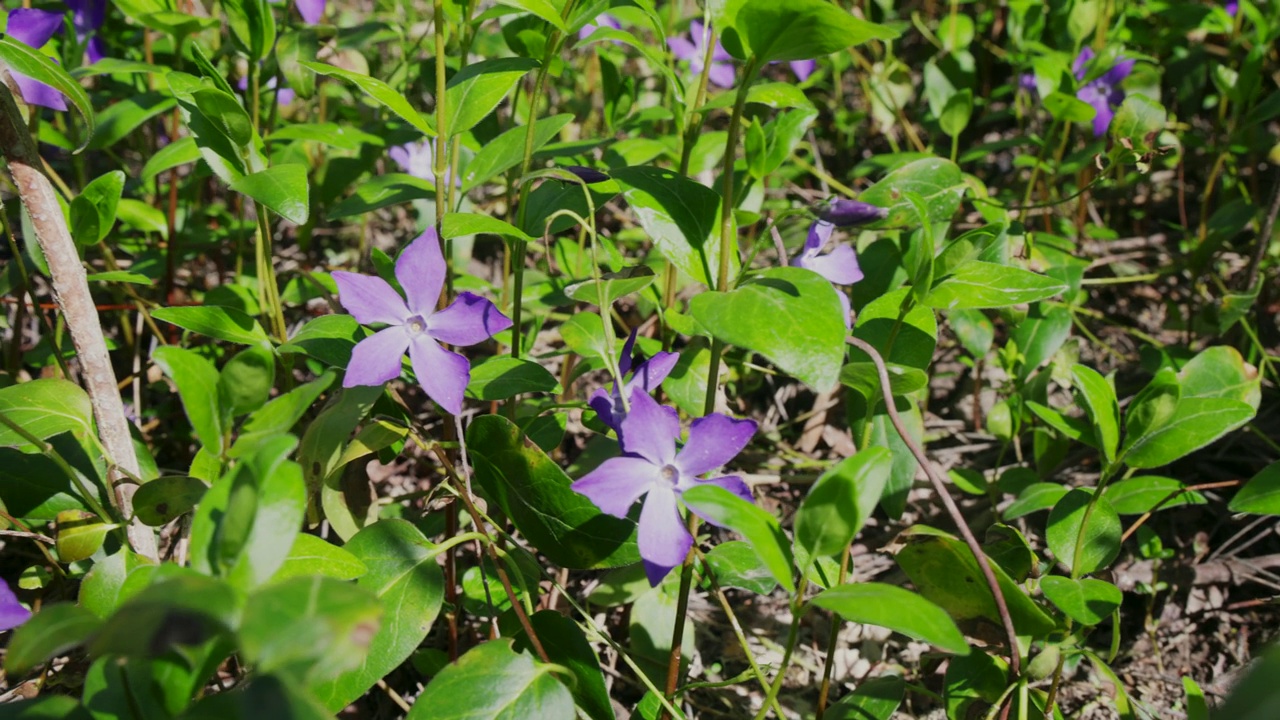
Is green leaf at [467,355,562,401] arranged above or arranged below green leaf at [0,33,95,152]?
below

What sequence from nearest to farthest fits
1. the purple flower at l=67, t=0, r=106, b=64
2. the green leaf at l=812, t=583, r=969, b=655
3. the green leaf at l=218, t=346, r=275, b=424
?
the green leaf at l=812, t=583, r=969, b=655, the green leaf at l=218, t=346, r=275, b=424, the purple flower at l=67, t=0, r=106, b=64

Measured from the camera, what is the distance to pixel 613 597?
177 centimetres

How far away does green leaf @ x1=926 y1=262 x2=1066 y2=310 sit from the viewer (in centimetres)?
134

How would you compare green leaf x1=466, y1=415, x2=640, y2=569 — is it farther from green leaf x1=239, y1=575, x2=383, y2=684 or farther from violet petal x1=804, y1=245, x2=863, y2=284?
violet petal x1=804, y1=245, x2=863, y2=284

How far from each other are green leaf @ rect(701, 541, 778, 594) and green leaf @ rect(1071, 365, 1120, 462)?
0.57m

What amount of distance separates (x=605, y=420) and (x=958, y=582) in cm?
59

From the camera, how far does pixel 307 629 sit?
0.75 m

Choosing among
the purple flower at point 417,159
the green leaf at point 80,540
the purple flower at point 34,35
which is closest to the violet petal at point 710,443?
the green leaf at point 80,540

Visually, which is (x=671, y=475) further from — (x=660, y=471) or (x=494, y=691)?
(x=494, y=691)

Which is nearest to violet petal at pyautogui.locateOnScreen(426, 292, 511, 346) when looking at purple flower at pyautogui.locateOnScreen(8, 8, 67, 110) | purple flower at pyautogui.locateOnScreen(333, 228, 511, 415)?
purple flower at pyautogui.locateOnScreen(333, 228, 511, 415)

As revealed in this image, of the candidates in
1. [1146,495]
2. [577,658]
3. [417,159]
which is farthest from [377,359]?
[417,159]

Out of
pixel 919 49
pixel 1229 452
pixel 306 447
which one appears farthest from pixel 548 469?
pixel 919 49

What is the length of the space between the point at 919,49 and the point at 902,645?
268 centimetres

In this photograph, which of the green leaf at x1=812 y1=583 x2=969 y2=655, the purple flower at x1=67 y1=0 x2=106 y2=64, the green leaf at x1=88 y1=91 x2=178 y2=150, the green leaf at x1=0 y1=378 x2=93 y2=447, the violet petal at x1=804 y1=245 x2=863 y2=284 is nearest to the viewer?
the green leaf at x1=812 y1=583 x2=969 y2=655
